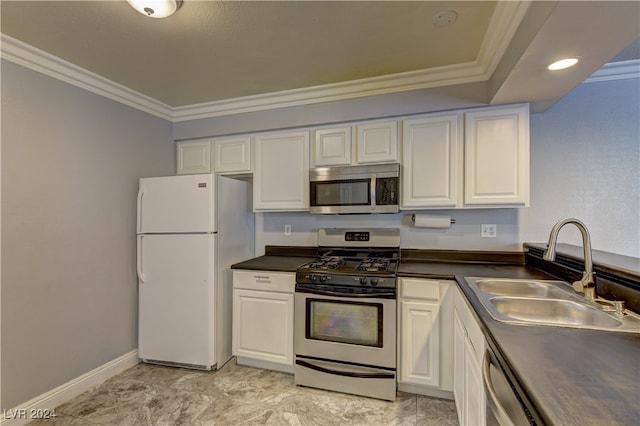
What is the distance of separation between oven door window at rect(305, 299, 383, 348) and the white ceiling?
178 centimetres

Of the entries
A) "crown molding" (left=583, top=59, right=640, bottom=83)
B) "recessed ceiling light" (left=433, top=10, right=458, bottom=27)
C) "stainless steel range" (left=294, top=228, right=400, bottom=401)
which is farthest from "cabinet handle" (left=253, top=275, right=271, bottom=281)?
"crown molding" (left=583, top=59, right=640, bottom=83)

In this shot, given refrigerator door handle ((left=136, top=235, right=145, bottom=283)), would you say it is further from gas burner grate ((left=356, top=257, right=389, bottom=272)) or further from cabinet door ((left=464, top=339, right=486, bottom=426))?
cabinet door ((left=464, top=339, right=486, bottom=426))

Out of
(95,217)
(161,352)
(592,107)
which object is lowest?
(161,352)

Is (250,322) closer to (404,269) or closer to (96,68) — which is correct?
(404,269)

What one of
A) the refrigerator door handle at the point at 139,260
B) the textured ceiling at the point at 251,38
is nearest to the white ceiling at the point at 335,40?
the textured ceiling at the point at 251,38

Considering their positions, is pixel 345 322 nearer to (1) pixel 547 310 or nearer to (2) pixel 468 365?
(2) pixel 468 365

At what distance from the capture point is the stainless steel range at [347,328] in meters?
2.00

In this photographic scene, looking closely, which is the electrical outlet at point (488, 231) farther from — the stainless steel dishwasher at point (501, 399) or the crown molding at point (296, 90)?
the stainless steel dishwasher at point (501, 399)

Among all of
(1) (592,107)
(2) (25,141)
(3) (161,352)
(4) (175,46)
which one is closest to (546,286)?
(1) (592,107)

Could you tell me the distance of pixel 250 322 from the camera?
240 cm

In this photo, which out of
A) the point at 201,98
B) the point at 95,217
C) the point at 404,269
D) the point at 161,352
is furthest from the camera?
the point at 201,98

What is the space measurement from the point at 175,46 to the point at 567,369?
2552mm

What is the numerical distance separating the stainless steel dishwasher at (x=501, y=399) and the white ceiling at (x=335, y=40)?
1408 millimetres

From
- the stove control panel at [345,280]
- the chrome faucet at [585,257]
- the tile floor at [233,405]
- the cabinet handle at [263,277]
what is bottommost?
the tile floor at [233,405]
